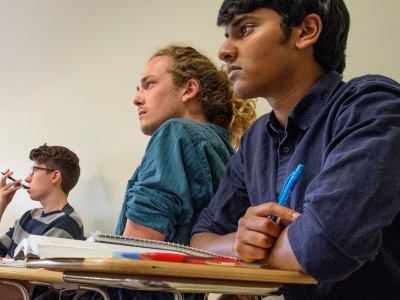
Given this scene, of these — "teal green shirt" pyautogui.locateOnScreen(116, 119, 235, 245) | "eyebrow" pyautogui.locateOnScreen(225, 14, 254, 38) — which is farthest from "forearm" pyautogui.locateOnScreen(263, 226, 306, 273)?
"eyebrow" pyautogui.locateOnScreen(225, 14, 254, 38)

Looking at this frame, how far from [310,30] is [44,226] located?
4.60ft

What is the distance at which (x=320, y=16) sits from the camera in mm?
926

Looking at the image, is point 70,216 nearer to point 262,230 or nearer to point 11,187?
point 11,187

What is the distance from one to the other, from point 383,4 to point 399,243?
3.03 ft

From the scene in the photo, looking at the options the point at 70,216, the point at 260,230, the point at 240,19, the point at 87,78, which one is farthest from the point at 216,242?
the point at 87,78

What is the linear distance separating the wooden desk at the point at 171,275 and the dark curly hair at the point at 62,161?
1.56 meters

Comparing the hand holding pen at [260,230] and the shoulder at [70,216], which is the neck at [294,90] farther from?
the shoulder at [70,216]

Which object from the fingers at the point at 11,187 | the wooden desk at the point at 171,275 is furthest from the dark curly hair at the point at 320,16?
the fingers at the point at 11,187

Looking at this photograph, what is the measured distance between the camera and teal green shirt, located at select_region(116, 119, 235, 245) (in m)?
0.96

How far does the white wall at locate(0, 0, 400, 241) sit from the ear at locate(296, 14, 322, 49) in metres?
0.66

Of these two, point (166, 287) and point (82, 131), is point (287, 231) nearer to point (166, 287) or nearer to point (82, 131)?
point (166, 287)

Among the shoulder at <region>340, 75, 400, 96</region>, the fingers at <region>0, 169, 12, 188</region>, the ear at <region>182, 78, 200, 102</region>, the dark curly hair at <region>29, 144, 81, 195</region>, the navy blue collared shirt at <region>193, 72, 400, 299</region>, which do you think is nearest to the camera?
the navy blue collared shirt at <region>193, 72, 400, 299</region>

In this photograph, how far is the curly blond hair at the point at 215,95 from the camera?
140 centimetres

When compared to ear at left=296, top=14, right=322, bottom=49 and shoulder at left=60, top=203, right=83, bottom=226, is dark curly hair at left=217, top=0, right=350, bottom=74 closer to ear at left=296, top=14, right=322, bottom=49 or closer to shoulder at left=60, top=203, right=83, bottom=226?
ear at left=296, top=14, right=322, bottom=49
